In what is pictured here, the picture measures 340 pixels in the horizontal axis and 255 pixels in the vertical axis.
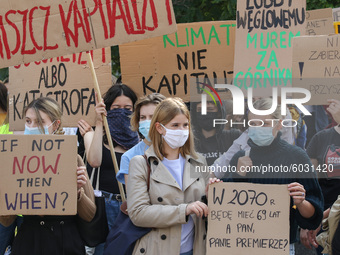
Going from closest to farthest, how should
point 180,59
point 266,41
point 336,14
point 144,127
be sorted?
1. point 144,127
2. point 266,41
3. point 180,59
4. point 336,14

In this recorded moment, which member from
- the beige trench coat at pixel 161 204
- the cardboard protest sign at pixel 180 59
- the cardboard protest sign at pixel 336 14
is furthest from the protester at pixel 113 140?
the cardboard protest sign at pixel 336 14

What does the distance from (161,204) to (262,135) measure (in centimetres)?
80

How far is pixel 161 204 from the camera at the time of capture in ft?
13.4

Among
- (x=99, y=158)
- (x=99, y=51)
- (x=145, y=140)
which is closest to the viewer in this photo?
(x=145, y=140)

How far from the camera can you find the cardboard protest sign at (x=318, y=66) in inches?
197

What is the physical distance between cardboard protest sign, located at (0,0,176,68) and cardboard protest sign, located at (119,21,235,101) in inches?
30.7

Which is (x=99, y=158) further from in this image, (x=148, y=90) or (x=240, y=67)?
(x=240, y=67)

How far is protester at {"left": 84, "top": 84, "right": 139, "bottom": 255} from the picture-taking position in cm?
520

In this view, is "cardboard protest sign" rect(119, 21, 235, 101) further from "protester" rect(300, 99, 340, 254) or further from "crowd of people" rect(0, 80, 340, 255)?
"protester" rect(300, 99, 340, 254)

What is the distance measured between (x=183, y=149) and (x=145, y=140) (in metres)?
0.58

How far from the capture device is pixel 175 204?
409 centimetres

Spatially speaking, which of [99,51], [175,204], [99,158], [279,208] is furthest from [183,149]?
[99,51]

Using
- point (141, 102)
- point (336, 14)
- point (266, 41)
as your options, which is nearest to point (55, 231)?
point (141, 102)

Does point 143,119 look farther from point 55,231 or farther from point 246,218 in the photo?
point 246,218
